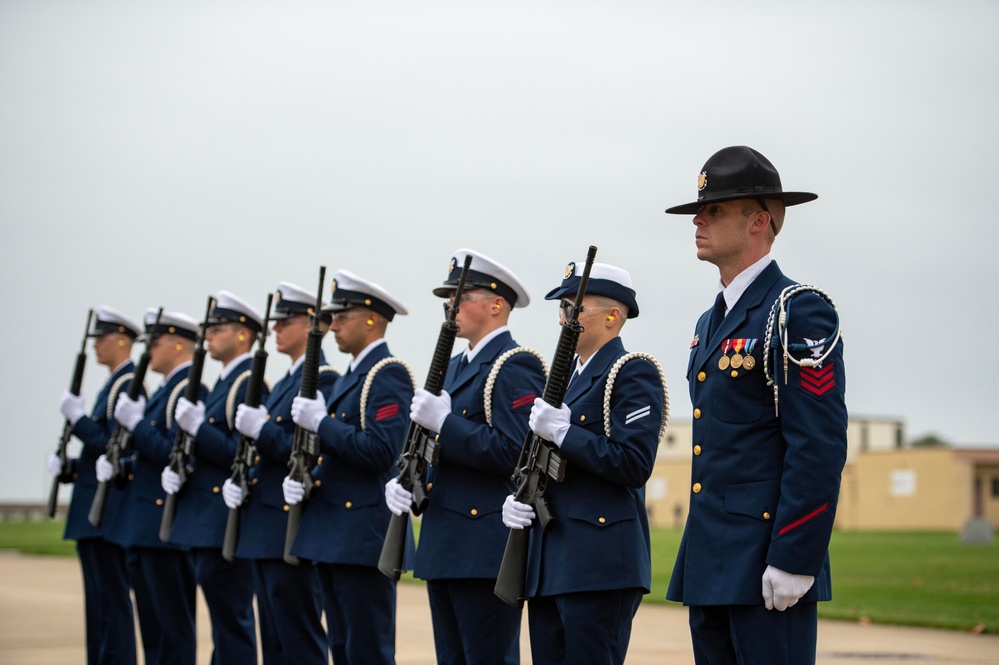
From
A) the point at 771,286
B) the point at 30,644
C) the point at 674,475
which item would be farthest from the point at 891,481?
the point at 771,286

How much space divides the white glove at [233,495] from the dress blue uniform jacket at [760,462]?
3813 mm

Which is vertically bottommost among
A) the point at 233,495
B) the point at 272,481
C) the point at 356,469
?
the point at 233,495

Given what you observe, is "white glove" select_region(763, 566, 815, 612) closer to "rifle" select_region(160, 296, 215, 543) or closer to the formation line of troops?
the formation line of troops

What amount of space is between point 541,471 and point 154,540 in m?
4.22

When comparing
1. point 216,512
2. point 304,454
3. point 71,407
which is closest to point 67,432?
point 71,407

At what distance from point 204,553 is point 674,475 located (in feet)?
200

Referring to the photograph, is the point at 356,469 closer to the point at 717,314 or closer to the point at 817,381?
the point at 717,314

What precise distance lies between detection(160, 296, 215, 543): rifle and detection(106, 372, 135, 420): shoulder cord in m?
1.25

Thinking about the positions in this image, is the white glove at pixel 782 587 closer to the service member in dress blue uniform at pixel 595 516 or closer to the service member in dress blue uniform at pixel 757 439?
the service member in dress blue uniform at pixel 757 439

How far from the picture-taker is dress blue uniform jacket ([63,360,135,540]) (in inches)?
363

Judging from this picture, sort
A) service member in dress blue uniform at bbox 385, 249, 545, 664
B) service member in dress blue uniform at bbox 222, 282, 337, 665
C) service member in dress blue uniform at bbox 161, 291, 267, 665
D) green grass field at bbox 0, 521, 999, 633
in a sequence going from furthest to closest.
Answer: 1. green grass field at bbox 0, 521, 999, 633
2. service member in dress blue uniform at bbox 161, 291, 267, 665
3. service member in dress blue uniform at bbox 222, 282, 337, 665
4. service member in dress blue uniform at bbox 385, 249, 545, 664

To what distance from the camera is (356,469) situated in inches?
283

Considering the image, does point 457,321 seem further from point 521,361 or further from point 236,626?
point 236,626

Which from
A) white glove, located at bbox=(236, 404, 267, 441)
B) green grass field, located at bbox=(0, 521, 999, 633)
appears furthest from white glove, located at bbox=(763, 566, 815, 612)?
green grass field, located at bbox=(0, 521, 999, 633)
